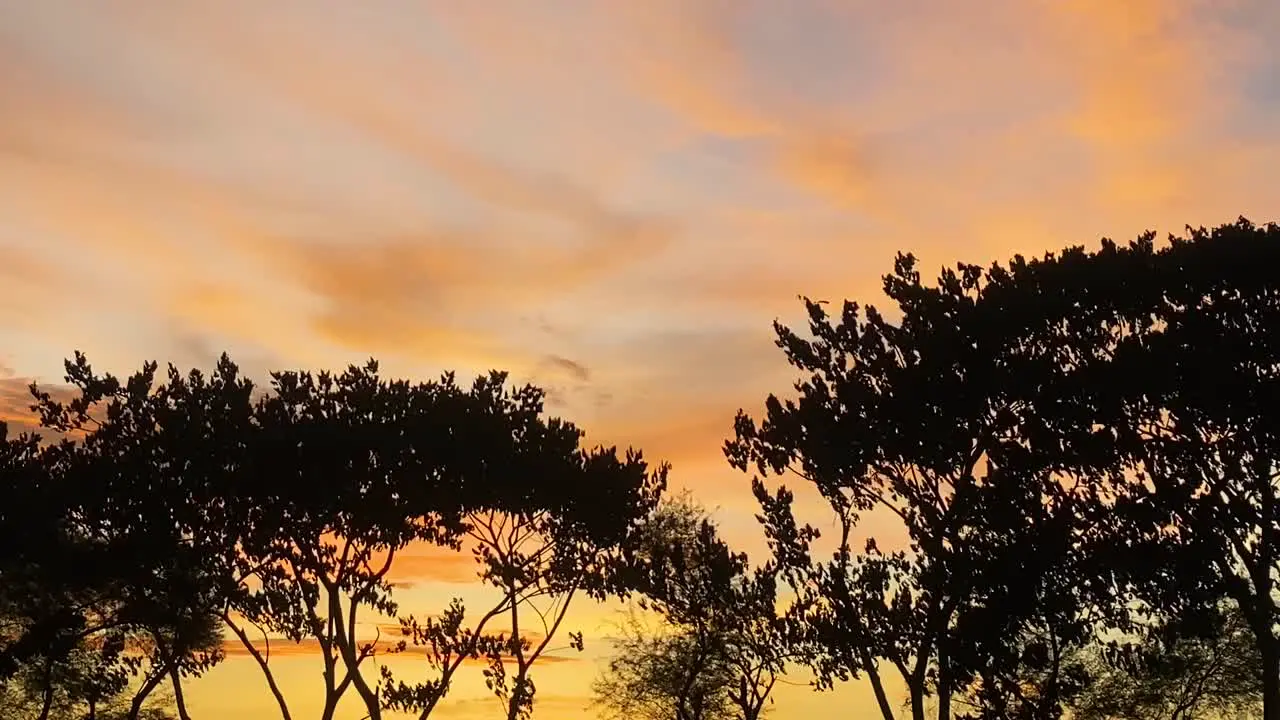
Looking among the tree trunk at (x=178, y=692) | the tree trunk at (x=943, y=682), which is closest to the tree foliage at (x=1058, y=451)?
the tree trunk at (x=943, y=682)

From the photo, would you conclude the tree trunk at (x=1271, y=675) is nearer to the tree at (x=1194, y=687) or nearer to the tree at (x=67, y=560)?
the tree at (x=1194, y=687)

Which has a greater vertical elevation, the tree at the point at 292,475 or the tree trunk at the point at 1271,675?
the tree at the point at 292,475

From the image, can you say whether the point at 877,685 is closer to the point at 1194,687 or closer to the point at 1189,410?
the point at 1189,410

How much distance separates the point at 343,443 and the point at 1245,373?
27.2 metres

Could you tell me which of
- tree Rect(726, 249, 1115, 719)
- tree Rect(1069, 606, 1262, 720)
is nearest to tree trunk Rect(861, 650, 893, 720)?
tree Rect(726, 249, 1115, 719)

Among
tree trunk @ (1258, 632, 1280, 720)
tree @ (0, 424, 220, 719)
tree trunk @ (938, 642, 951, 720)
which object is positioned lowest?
tree trunk @ (1258, 632, 1280, 720)

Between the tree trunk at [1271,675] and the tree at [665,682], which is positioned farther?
the tree at [665,682]

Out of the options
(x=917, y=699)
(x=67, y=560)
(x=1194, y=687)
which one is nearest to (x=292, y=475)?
(x=67, y=560)

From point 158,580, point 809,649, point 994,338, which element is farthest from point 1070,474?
point 158,580

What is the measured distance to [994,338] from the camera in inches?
1276

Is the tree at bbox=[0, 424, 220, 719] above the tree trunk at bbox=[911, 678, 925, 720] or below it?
above

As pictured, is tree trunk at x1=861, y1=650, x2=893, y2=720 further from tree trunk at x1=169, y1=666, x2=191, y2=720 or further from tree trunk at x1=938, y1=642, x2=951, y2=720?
tree trunk at x1=169, y1=666, x2=191, y2=720

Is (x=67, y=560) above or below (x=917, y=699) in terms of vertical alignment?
above

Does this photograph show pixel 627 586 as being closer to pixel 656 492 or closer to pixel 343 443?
pixel 656 492
